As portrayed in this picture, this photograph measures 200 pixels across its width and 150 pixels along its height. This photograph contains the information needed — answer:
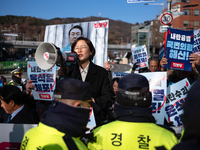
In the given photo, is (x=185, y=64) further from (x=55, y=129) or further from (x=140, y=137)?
(x=55, y=129)

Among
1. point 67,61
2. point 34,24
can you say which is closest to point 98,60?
point 67,61

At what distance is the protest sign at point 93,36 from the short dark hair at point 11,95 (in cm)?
284

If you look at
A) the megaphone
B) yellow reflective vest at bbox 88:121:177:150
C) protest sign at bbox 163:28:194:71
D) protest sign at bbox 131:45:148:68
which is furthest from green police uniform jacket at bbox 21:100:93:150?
protest sign at bbox 131:45:148:68

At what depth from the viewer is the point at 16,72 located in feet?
25.4

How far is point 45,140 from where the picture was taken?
4.95 ft

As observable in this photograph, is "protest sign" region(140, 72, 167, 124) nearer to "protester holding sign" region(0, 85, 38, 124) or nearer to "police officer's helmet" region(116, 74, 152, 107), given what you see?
"police officer's helmet" region(116, 74, 152, 107)

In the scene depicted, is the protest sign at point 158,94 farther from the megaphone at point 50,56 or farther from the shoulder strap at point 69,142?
the shoulder strap at point 69,142

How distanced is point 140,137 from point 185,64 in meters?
2.78

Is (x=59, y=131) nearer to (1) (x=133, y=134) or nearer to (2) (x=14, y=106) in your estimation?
(1) (x=133, y=134)

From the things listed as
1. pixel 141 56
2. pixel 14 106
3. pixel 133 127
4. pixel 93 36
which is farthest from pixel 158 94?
pixel 141 56

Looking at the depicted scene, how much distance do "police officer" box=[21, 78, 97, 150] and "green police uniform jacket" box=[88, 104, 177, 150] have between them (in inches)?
8.6

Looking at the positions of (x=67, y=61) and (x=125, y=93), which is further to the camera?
(x=67, y=61)

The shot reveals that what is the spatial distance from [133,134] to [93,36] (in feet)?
14.3

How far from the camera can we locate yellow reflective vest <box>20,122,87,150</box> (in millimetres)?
1485
